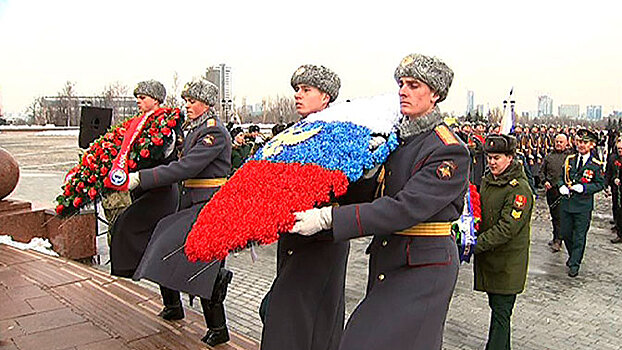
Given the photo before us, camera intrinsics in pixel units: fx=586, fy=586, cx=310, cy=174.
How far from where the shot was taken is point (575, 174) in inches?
348

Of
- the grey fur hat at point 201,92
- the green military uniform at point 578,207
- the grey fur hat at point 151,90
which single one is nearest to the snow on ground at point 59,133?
the green military uniform at point 578,207

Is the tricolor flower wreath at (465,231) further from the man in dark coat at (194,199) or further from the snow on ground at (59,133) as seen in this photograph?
the snow on ground at (59,133)

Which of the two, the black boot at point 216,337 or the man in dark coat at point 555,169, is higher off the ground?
the man in dark coat at point 555,169

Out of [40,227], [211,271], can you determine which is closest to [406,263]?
[211,271]

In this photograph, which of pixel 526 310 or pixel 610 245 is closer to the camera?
pixel 526 310

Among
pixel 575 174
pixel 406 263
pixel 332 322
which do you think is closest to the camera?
pixel 406 263

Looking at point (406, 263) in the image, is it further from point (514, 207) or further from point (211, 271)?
point (514, 207)

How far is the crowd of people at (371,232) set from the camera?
8.82 ft

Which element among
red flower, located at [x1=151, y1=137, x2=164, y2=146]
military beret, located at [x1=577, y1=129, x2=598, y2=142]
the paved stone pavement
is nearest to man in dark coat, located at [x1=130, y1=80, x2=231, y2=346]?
red flower, located at [x1=151, y1=137, x2=164, y2=146]

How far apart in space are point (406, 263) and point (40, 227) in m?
6.95

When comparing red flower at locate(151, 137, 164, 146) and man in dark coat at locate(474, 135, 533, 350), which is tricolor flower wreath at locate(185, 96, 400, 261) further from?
man in dark coat at locate(474, 135, 533, 350)

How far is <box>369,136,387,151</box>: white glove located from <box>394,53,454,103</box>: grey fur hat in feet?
1.05

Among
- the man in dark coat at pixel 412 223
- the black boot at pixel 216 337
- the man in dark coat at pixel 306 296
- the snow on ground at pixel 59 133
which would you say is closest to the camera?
the man in dark coat at pixel 412 223

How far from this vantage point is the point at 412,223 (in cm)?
265
